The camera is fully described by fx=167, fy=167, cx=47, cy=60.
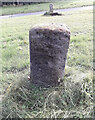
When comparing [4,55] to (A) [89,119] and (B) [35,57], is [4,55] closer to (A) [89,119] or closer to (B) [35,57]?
(B) [35,57]

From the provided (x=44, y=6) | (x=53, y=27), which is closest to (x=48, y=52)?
(x=53, y=27)

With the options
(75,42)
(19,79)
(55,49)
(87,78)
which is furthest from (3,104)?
(75,42)

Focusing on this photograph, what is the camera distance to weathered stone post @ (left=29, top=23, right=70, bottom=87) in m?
2.79

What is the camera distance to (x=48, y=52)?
114 inches

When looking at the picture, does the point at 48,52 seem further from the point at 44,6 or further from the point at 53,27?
the point at 44,6

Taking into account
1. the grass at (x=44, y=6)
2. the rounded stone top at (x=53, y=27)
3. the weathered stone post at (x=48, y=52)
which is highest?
the grass at (x=44, y=6)

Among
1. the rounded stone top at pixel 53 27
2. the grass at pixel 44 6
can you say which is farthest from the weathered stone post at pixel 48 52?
the grass at pixel 44 6

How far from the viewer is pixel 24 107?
2678 mm

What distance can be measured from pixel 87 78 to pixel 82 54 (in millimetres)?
2137

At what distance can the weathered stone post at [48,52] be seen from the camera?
9.16 feet

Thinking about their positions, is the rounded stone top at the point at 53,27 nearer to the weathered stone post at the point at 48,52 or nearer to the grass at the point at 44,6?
the weathered stone post at the point at 48,52

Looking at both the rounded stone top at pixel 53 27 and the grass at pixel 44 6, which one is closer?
the rounded stone top at pixel 53 27

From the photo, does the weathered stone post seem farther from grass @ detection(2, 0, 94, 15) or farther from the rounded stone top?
grass @ detection(2, 0, 94, 15)

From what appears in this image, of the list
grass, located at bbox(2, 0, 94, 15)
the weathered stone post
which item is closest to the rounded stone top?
the weathered stone post
